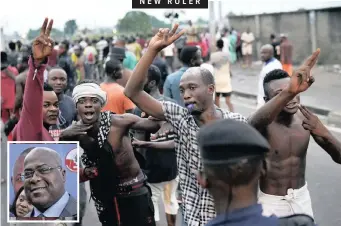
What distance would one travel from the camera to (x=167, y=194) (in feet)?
22.6

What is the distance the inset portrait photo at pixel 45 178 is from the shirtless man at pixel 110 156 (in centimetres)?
49

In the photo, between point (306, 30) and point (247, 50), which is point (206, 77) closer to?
point (306, 30)

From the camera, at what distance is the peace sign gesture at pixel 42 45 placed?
13.5ft

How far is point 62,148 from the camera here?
14.4ft

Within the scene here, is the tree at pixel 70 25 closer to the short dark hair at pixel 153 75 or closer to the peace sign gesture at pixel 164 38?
the short dark hair at pixel 153 75

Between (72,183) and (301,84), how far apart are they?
4.93ft

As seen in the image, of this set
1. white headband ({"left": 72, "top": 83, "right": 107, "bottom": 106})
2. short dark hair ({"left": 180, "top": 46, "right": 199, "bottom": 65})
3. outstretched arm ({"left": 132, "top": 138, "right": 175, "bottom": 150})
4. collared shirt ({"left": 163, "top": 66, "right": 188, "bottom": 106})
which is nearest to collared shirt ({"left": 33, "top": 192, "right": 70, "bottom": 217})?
white headband ({"left": 72, "top": 83, "right": 107, "bottom": 106})

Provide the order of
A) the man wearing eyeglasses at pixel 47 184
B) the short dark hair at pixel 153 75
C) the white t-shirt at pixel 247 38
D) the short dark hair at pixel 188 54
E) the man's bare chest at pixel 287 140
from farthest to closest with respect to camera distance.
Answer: the white t-shirt at pixel 247 38
the short dark hair at pixel 188 54
the short dark hair at pixel 153 75
the man's bare chest at pixel 287 140
the man wearing eyeglasses at pixel 47 184

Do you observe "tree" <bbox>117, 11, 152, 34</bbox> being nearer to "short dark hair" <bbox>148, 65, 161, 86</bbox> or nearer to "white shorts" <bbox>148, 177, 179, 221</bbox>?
"short dark hair" <bbox>148, 65, 161, 86</bbox>

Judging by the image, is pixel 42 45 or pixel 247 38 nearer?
pixel 42 45

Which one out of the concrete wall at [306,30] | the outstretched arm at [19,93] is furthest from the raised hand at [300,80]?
the concrete wall at [306,30]

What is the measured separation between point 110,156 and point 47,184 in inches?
26.1

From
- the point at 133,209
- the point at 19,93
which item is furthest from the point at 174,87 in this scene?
the point at 133,209

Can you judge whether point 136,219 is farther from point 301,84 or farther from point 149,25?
point 149,25
